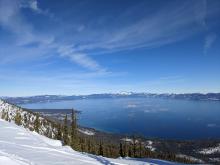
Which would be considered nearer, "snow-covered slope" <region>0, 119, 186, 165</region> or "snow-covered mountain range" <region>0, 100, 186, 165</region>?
"snow-covered slope" <region>0, 119, 186, 165</region>

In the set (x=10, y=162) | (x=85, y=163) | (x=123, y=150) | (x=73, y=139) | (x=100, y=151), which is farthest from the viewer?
(x=123, y=150)

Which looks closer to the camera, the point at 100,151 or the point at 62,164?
the point at 62,164

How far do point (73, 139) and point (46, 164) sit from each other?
98243 mm

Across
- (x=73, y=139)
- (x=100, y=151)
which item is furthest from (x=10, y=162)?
(x=100, y=151)

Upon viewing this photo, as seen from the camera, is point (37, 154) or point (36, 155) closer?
point (36, 155)

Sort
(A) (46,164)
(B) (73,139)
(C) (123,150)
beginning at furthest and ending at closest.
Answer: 1. (C) (123,150)
2. (B) (73,139)
3. (A) (46,164)

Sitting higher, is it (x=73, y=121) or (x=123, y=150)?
(x=73, y=121)

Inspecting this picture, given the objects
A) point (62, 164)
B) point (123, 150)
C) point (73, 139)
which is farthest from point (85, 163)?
point (123, 150)

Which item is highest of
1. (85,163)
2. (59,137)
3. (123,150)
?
(85,163)

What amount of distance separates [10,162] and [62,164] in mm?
5491

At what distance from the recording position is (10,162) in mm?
12406

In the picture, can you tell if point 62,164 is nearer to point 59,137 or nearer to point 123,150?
point 59,137

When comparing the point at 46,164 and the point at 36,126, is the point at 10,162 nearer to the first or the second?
the point at 46,164

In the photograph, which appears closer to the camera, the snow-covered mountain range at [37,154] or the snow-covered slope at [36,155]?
the snow-covered slope at [36,155]
